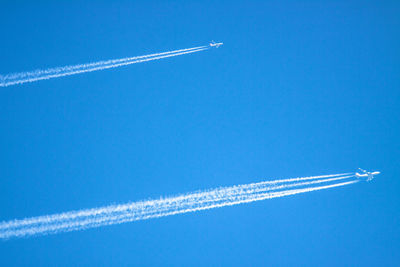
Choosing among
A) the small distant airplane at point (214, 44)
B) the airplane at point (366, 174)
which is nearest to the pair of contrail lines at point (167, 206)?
the airplane at point (366, 174)

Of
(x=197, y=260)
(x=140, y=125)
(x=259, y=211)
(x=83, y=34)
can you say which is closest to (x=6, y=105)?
(x=83, y=34)

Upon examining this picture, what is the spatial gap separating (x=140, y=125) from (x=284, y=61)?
14.0 ft

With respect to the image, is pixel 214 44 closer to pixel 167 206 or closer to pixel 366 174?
pixel 167 206

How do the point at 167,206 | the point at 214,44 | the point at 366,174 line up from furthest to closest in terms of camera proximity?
the point at 214,44 < the point at 366,174 < the point at 167,206

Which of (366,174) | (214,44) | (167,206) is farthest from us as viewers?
(214,44)

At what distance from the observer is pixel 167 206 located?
901 cm

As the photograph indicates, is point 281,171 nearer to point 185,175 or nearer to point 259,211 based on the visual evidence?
point 259,211

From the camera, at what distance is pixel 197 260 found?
351 inches

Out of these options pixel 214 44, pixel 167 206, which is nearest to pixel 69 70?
pixel 214 44

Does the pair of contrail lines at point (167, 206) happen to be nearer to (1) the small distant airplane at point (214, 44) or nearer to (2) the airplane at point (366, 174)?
(2) the airplane at point (366, 174)

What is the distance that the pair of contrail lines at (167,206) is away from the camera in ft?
28.4

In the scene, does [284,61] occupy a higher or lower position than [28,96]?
higher

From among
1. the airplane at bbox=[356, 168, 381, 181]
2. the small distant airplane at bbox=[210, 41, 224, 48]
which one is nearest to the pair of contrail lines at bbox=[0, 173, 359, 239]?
the airplane at bbox=[356, 168, 381, 181]

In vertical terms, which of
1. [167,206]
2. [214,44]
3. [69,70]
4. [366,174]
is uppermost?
[214,44]
